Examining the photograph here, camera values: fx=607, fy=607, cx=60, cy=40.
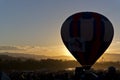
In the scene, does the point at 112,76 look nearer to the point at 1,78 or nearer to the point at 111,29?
the point at 111,29

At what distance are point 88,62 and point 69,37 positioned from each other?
1.81 metres

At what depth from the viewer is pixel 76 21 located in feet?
104

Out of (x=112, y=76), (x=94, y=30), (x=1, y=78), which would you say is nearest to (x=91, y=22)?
(x=94, y=30)

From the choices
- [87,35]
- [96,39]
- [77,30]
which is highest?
[77,30]

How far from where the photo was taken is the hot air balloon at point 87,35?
31.3 metres

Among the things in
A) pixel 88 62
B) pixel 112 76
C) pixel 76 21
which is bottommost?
pixel 112 76

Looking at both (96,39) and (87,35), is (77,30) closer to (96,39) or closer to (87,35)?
(87,35)

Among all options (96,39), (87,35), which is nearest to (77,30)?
(87,35)

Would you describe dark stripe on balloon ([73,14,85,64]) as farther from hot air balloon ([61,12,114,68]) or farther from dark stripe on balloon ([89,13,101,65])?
dark stripe on balloon ([89,13,101,65])

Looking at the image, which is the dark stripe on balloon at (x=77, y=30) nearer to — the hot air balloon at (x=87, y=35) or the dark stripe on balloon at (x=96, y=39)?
the hot air balloon at (x=87, y=35)

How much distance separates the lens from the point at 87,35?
103ft

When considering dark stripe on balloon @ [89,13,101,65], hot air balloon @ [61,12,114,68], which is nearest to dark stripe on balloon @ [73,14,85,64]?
hot air balloon @ [61,12,114,68]

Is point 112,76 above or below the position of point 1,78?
below

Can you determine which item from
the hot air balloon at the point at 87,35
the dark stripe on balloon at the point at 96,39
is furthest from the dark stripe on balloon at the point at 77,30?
the dark stripe on balloon at the point at 96,39
